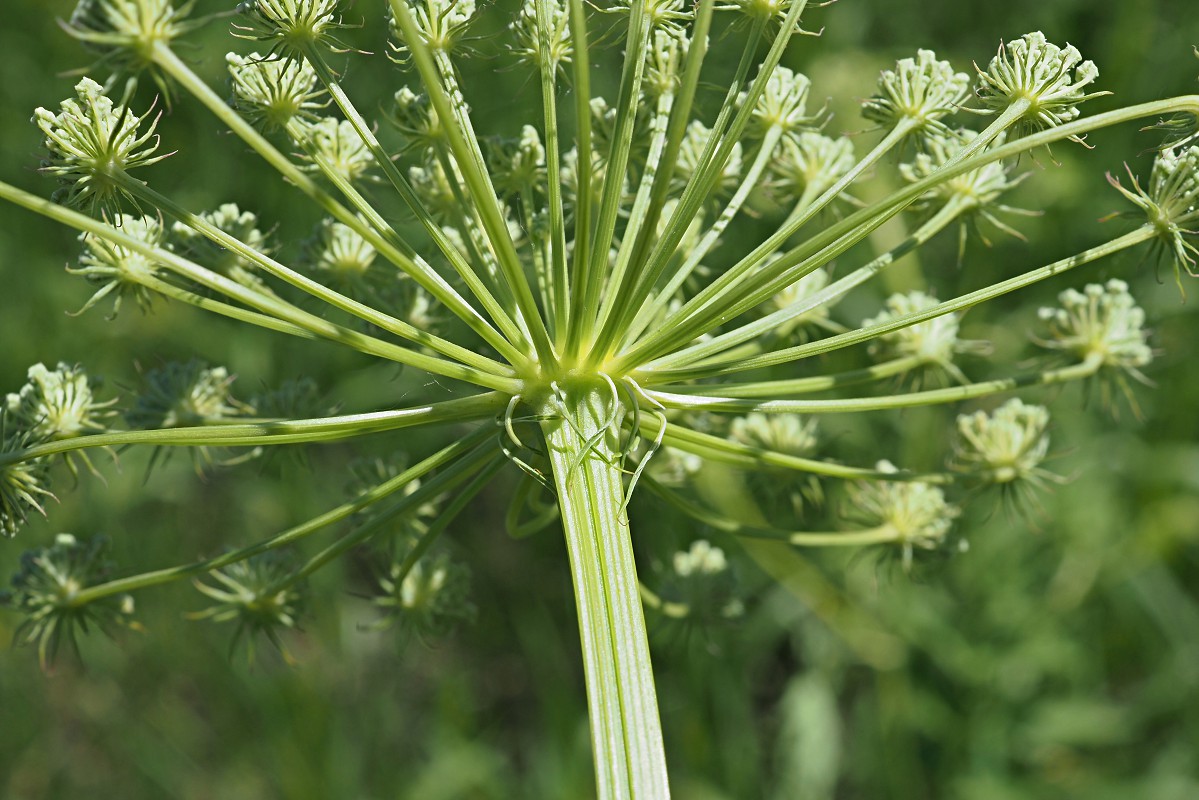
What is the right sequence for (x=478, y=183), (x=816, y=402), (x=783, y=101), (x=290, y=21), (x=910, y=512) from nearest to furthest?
1. (x=478, y=183)
2. (x=290, y=21)
3. (x=816, y=402)
4. (x=783, y=101)
5. (x=910, y=512)

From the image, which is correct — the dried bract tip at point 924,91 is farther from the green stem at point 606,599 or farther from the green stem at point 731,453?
the green stem at point 606,599

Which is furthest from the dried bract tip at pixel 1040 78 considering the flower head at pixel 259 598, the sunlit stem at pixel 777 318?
the flower head at pixel 259 598

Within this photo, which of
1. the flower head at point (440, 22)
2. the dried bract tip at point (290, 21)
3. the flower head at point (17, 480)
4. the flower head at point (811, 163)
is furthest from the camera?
the flower head at point (811, 163)

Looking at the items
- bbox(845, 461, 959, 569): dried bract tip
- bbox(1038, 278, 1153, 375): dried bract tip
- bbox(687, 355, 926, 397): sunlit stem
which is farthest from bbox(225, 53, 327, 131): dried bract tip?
bbox(1038, 278, 1153, 375): dried bract tip

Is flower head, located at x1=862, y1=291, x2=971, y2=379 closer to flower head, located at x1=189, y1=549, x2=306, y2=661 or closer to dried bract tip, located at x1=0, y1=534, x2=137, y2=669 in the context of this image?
flower head, located at x1=189, y1=549, x2=306, y2=661

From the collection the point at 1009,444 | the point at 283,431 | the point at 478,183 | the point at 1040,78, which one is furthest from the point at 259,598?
the point at 1040,78

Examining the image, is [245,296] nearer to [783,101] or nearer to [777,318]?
[777,318]
